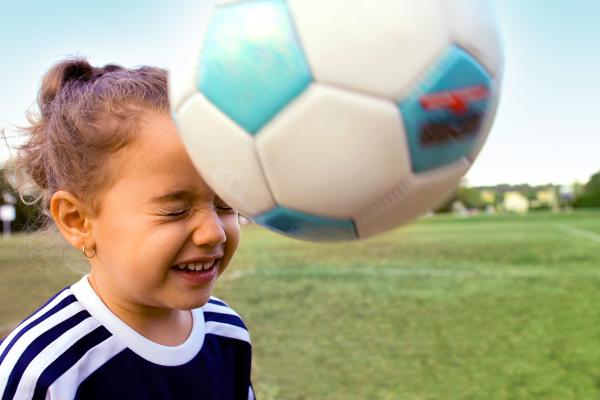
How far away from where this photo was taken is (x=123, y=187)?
4.71ft

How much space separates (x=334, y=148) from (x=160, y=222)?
521 millimetres

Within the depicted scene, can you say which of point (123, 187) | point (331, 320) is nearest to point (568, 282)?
point (331, 320)

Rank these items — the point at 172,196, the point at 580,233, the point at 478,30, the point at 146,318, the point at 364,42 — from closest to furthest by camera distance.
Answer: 1. the point at 364,42
2. the point at 478,30
3. the point at 172,196
4. the point at 146,318
5. the point at 580,233

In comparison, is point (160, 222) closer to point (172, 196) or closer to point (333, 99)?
point (172, 196)

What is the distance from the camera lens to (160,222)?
138 cm

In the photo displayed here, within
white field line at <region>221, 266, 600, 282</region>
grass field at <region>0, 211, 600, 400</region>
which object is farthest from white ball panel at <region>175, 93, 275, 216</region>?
white field line at <region>221, 266, 600, 282</region>

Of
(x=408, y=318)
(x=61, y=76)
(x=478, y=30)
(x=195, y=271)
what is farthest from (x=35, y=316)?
(x=408, y=318)

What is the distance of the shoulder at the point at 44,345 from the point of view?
54.3 inches

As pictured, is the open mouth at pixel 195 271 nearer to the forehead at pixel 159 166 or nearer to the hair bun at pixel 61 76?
the forehead at pixel 159 166

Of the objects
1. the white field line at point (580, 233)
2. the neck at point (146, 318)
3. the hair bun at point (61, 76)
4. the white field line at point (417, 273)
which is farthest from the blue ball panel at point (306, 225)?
the white field line at point (580, 233)

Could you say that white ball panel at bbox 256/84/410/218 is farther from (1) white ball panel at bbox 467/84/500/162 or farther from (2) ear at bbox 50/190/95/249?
(2) ear at bbox 50/190/95/249

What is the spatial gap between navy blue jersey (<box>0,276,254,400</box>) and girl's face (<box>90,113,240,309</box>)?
144 mm

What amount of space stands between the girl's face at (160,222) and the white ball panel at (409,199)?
0.39 meters

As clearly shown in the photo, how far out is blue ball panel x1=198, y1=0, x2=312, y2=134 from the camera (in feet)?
3.37
